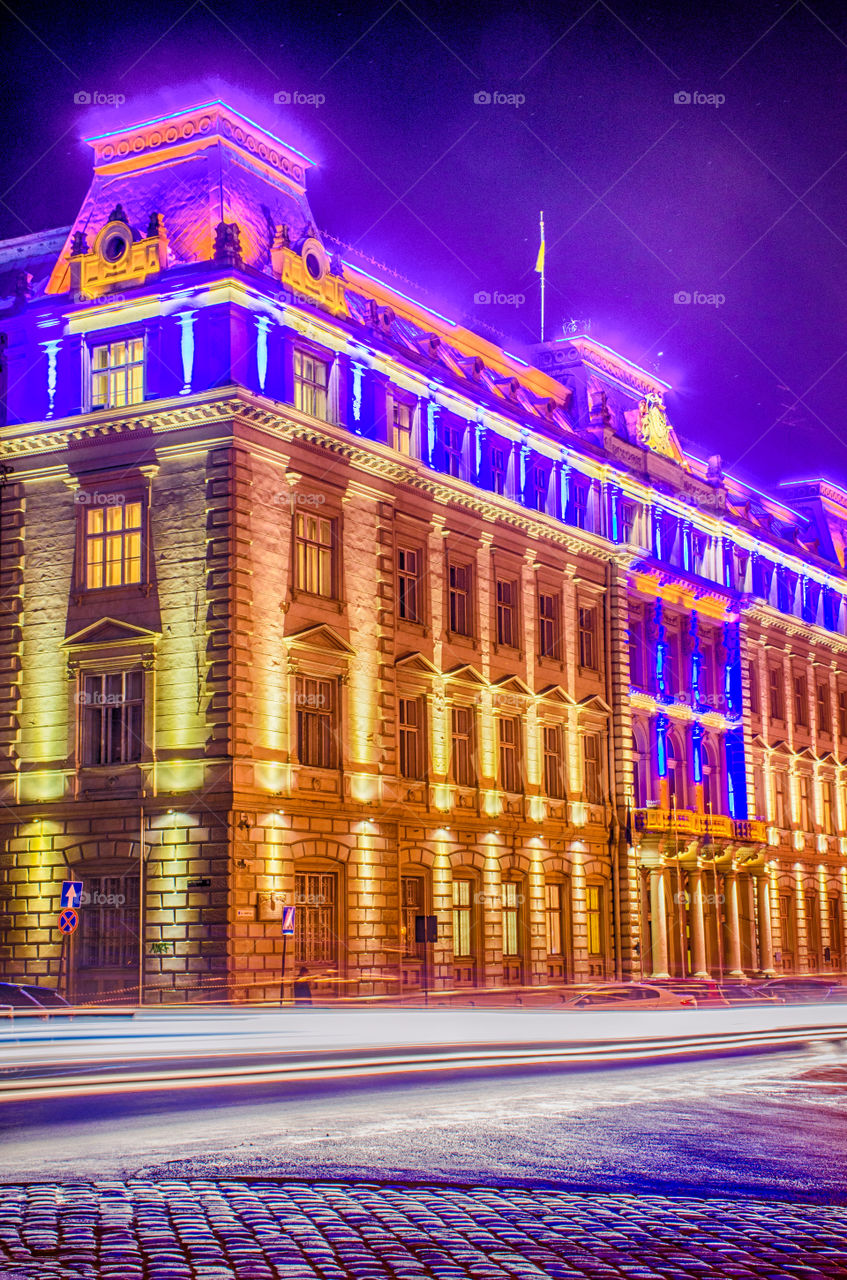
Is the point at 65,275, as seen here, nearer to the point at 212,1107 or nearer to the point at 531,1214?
the point at 212,1107

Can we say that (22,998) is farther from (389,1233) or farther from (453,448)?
(453,448)

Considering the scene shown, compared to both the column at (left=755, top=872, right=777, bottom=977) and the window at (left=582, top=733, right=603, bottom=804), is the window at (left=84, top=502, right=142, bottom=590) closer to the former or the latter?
the window at (left=582, top=733, right=603, bottom=804)

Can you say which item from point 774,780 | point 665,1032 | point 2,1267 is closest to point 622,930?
point 774,780

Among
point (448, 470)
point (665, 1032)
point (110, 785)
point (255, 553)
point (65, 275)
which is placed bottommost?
point (665, 1032)

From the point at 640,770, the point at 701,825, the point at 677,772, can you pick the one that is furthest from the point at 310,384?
the point at 677,772

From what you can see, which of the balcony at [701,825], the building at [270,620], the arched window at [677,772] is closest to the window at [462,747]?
the building at [270,620]

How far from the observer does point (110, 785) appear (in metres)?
39.8

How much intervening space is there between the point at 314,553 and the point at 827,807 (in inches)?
1698

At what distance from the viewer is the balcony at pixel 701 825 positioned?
57156 millimetres

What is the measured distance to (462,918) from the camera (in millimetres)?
48188

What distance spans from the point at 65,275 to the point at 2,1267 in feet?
124

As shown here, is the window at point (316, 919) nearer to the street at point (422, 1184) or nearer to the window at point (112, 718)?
the window at point (112, 718)

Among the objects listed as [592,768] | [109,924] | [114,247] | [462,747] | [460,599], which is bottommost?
[109,924]

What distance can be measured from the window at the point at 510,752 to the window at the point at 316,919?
10.8 m
